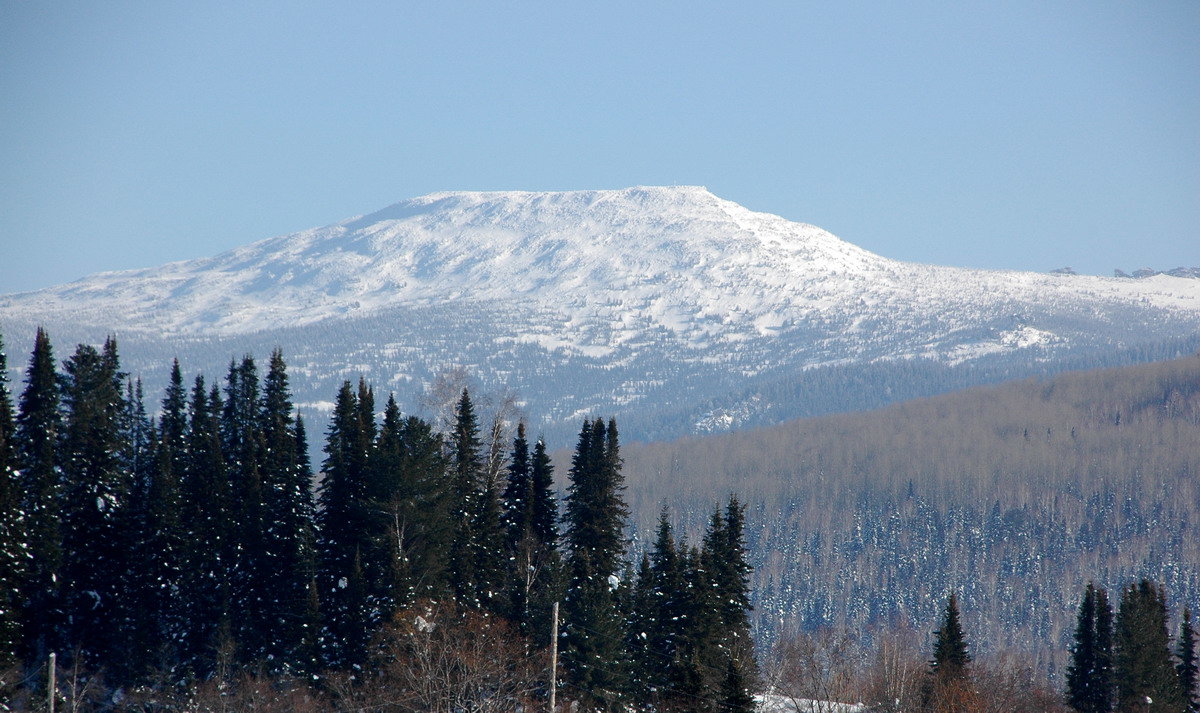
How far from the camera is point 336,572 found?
7175 cm

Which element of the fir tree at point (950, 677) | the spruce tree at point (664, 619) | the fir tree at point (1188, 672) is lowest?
the fir tree at point (1188, 672)

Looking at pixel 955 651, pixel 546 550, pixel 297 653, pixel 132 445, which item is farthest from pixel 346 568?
pixel 955 651

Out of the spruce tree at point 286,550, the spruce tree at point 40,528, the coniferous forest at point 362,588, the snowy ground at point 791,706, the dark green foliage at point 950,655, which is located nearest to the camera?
the coniferous forest at point 362,588

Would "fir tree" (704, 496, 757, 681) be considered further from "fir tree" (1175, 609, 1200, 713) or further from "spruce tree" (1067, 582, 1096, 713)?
"fir tree" (1175, 609, 1200, 713)

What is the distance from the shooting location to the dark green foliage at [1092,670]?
265 ft

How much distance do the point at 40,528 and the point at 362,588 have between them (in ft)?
50.8

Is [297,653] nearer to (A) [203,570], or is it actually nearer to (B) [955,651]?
(A) [203,570]

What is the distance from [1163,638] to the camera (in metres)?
82.3

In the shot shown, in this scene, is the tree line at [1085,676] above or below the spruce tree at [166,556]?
below

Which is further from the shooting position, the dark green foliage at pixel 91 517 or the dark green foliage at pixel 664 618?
the dark green foliage at pixel 91 517

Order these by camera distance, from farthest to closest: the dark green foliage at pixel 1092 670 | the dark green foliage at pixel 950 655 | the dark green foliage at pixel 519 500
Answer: the dark green foliage at pixel 1092 670 < the dark green foliage at pixel 519 500 < the dark green foliage at pixel 950 655

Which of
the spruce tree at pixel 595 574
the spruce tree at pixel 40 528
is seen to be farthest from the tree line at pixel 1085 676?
the spruce tree at pixel 40 528

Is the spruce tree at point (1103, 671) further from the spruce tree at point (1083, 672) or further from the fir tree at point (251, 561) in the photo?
the fir tree at point (251, 561)

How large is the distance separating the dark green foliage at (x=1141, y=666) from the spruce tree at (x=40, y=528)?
56.5 metres
